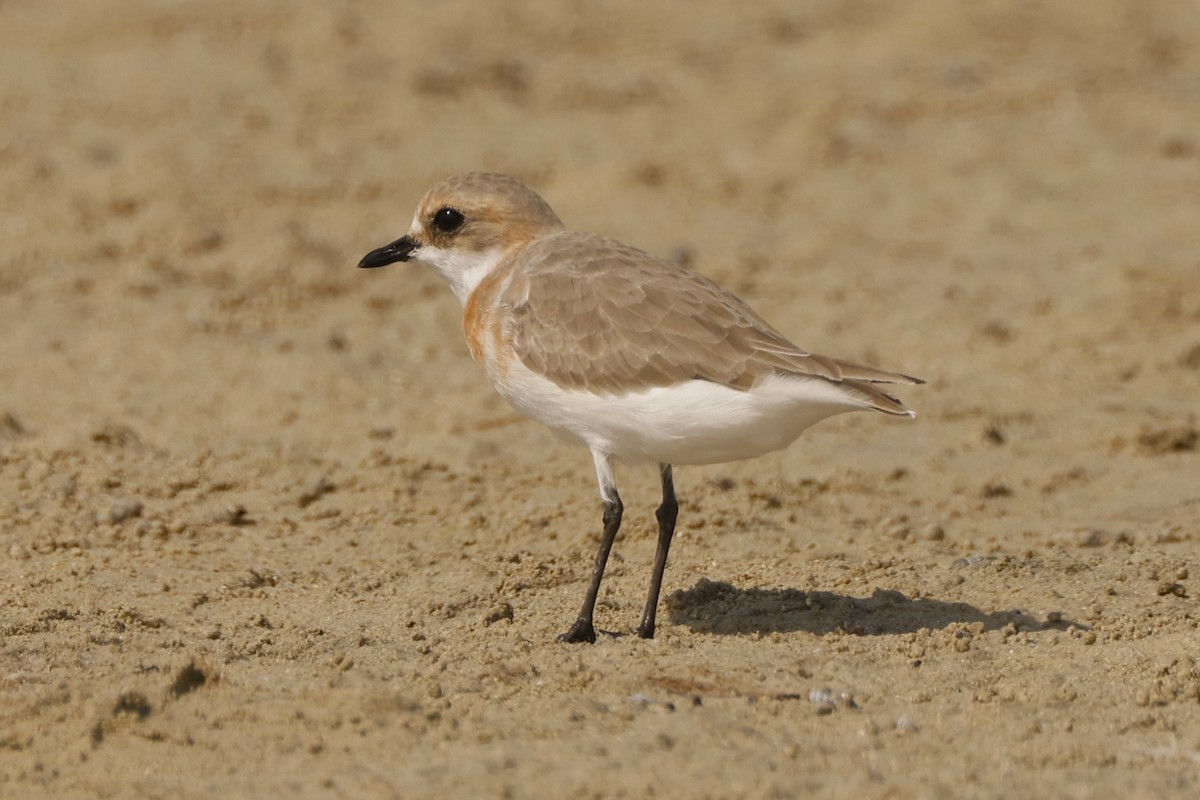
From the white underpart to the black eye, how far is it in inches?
37.1

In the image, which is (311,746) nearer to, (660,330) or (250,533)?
(660,330)

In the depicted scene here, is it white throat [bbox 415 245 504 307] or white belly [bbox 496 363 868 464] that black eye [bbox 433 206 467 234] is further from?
white belly [bbox 496 363 868 464]

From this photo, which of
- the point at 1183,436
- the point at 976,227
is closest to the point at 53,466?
the point at 1183,436

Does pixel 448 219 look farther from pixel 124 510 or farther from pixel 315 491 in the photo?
pixel 124 510

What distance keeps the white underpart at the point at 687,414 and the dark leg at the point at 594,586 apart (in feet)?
0.74

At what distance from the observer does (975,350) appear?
993 centimetres

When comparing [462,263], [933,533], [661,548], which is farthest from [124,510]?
[933,533]

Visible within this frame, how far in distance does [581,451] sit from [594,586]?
8.20ft

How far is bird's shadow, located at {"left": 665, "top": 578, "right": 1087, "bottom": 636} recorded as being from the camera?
19.7 feet

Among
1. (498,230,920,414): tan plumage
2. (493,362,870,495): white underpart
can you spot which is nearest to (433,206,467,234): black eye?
(498,230,920,414): tan plumage

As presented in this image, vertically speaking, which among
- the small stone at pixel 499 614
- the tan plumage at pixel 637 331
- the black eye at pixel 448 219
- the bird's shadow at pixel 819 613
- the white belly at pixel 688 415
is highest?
the black eye at pixel 448 219

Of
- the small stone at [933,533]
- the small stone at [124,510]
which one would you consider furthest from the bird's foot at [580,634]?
the small stone at [124,510]

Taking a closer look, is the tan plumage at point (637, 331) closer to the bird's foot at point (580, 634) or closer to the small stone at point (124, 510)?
the bird's foot at point (580, 634)

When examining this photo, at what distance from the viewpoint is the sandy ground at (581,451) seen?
15.7 feet
